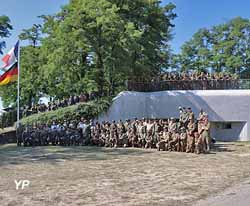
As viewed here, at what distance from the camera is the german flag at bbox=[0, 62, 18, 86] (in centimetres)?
2795

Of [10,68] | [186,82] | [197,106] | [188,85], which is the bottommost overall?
[197,106]

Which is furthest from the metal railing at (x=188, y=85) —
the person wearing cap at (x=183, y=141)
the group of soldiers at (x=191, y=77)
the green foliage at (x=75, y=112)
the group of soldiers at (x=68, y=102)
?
the person wearing cap at (x=183, y=141)

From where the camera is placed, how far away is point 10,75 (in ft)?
91.7

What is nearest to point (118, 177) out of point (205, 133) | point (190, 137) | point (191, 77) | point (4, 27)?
point (190, 137)

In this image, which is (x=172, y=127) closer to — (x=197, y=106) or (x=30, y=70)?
(x=197, y=106)

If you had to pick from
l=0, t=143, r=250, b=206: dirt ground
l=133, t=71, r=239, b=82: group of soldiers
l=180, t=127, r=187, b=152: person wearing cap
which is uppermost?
l=133, t=71, r=239, b=82: group of soldiers

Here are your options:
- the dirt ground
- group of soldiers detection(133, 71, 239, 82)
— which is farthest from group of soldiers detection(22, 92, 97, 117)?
the dirt ground

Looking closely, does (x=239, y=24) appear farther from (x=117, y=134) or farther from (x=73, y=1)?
(x=117, y=134)

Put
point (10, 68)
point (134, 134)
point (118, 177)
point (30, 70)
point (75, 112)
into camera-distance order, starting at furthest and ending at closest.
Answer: point (30, 70) → point (75, 112) → point (10, 68) → point (134, 134) → point (118, 177)

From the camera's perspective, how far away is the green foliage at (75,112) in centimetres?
3037

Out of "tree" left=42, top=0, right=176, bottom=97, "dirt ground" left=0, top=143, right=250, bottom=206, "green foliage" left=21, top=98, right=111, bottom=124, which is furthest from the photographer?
"tree" left=42, top=0, right=176, bottom=97

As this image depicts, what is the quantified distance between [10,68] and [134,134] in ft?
29.2

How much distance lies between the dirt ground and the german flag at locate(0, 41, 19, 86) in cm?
848

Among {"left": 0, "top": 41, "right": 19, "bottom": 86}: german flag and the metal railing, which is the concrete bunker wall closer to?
the metal railing
